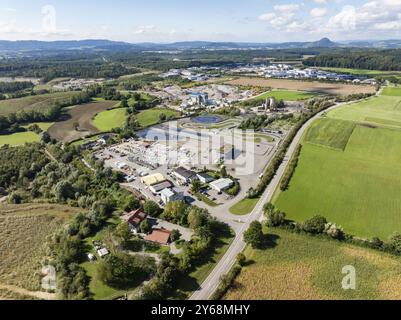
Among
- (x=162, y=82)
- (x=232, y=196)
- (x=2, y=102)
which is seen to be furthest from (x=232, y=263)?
(x=162, y=82)

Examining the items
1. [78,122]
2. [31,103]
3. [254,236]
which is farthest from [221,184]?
Result: [31,103]

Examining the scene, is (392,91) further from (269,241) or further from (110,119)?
(269,241)

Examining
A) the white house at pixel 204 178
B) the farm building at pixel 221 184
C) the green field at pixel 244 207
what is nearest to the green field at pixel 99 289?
the green field at pixel 244 207

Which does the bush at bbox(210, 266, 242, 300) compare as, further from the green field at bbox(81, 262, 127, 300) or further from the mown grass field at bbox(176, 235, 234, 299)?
the green field at bbox(81, 262, 127, 300)

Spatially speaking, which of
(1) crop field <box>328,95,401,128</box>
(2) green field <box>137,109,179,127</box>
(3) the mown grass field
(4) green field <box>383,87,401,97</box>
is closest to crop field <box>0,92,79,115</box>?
(2) green field <box>137,109,179,127</box>

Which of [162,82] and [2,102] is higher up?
[162,82]

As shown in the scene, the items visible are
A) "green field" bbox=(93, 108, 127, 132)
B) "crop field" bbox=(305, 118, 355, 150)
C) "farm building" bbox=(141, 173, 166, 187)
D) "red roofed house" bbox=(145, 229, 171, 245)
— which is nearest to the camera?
"red roofed house" bbox=(145, 229, 171, 245)
